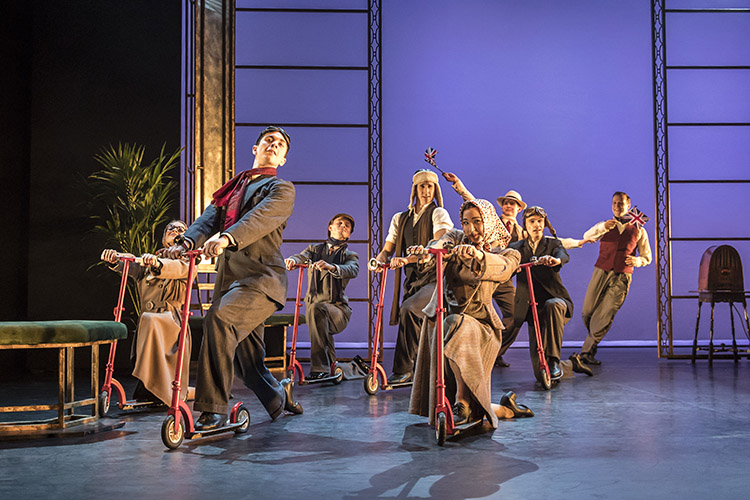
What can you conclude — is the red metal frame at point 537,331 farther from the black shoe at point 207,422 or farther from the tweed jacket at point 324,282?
the black shoe at point 207,422

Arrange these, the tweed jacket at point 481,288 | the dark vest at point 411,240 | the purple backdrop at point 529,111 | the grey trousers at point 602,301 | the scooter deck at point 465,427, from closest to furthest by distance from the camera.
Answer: the scooter deck at point 465,427 → the tweed jacket at point 481,288 → the dark vest at point 411,240 → the grey trousers at point 602,301 → the purple backdrop at point 529,111

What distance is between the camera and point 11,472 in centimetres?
261

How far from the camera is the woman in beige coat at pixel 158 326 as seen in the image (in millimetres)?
3918

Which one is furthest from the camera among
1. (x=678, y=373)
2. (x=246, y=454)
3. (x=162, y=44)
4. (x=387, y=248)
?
(x=162, y=44)

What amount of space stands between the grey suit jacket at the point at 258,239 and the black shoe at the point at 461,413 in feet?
3.16

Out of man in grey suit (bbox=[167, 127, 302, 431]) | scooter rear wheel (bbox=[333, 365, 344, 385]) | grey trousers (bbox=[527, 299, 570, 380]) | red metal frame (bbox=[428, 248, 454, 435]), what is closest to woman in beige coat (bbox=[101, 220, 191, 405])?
man in grey suit (bbox=[167, 127, 302, 431])

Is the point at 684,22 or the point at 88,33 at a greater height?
the point at 684,22

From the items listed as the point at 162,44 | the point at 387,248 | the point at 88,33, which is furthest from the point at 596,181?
the point at 88,33

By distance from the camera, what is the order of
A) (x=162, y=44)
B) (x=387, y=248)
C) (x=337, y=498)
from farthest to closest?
(x=162, y=44) < (x=387, y=248) < (x=337, y=498)

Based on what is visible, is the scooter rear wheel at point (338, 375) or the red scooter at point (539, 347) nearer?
the red scooter at point (539, 347)

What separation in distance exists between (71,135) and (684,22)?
7.05m

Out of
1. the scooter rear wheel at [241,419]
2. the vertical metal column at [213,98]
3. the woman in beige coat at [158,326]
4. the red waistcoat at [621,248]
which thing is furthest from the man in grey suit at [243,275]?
the red waistcoat at [621,248]

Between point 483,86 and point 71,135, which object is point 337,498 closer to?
point 71,135

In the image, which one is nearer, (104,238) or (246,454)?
(246,454)
